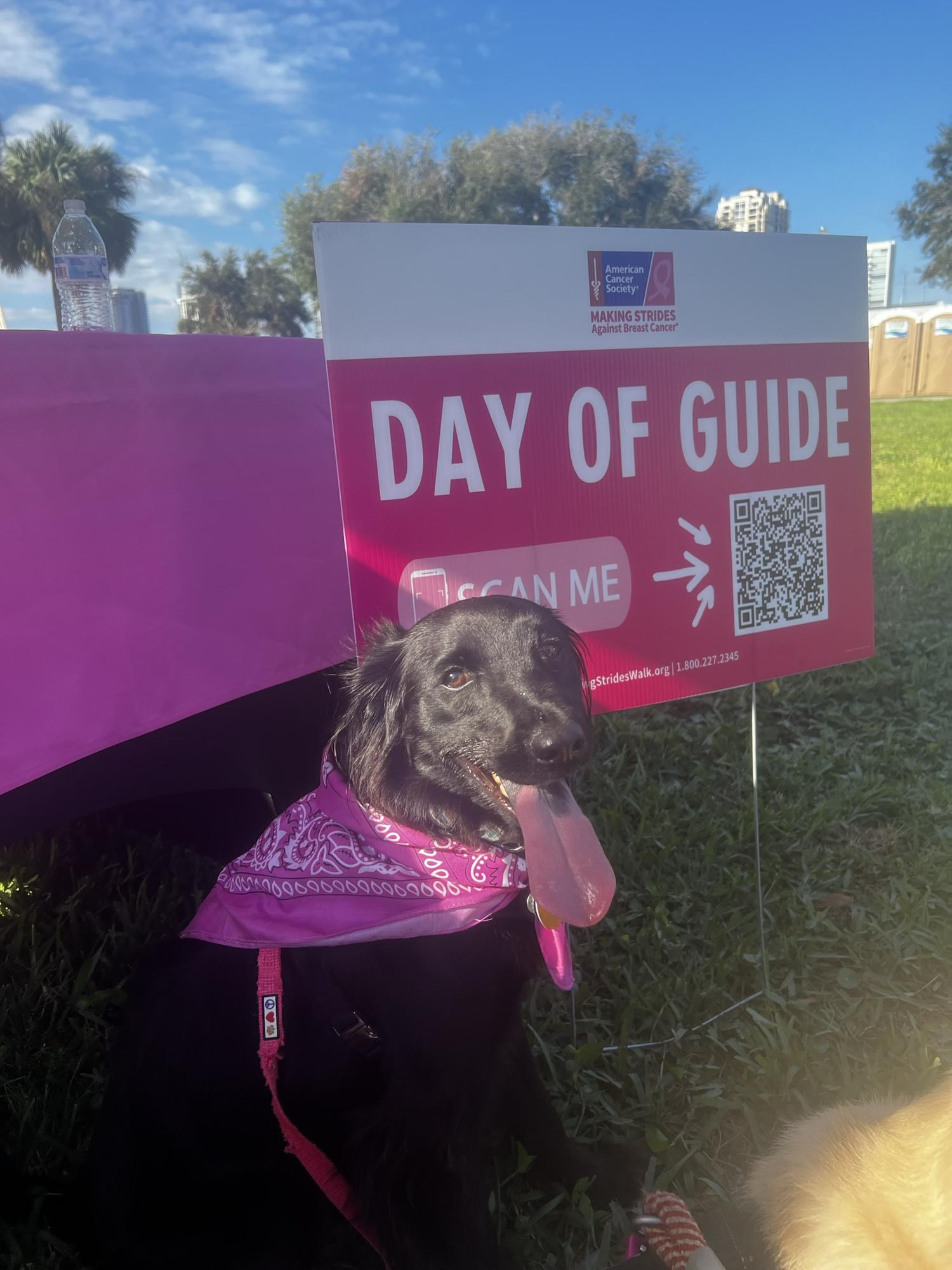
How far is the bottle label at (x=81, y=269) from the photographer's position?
3090 mm

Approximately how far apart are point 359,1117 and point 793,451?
75.7 inches

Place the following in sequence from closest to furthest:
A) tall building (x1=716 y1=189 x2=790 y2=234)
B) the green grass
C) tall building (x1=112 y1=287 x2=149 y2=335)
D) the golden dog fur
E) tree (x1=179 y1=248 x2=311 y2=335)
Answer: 1. the golden dog fur
2. the green grass
3. tall building (x1=112 y1=287 x2=149 y2=335)
4. tall building (x1=716 y1=189 x2=790 y2=234)
5. tree (x1=179 y1=248 x2=311 y2=335)

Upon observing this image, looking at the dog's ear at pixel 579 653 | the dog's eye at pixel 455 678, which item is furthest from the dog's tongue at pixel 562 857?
the dog's ear at pixel 579 653

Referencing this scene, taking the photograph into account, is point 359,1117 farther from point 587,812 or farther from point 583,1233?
point 587,812

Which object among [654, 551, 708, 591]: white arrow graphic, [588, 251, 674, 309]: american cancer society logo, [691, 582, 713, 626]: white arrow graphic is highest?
[588, 251, 674, 309]: american cancer society logo

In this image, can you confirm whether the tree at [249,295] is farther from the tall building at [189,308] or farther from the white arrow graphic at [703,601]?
the white arrow graphic at [703,601]

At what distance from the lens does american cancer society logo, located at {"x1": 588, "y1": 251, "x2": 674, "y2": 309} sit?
6.40 ft

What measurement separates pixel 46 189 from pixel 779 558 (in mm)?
26871

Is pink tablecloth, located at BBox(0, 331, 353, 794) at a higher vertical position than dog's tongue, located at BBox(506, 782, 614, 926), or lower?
higher

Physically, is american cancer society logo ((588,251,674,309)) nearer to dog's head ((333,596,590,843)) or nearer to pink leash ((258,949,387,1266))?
dog's head ((333,596,590,843))

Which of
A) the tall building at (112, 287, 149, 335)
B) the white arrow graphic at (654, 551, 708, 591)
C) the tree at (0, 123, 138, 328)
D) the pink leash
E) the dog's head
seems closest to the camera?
the pink leash

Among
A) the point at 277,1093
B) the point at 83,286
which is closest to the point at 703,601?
the point at 277,1093

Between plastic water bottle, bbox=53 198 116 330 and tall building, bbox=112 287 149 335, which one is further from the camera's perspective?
tall building, bbox=112 287 149 335

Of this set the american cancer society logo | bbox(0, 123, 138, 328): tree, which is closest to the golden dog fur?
the american cancer society logo
